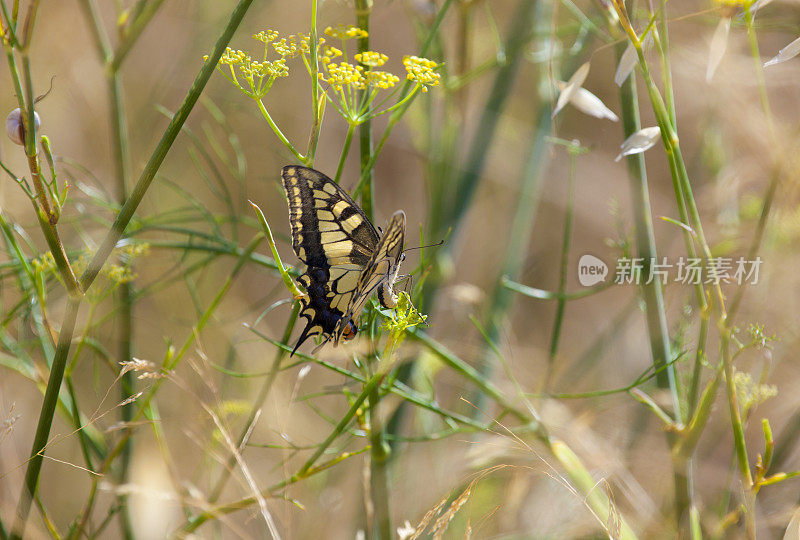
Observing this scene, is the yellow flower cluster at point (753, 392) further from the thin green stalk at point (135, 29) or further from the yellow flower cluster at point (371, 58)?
the thin green stalk at point (135, 29)

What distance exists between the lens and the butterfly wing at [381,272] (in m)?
0.51

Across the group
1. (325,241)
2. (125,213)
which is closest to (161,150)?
(125,213)

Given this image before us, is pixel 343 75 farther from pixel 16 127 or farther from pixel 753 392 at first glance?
pixel 753 392

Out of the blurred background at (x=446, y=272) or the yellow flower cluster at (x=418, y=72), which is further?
the blurred background at (x=446, y=272)

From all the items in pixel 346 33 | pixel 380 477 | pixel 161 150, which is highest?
pixel 346 33

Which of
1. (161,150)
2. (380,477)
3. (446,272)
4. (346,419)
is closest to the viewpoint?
(161,150)

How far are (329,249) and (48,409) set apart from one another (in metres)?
0.32

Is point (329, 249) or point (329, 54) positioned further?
point (329, 249)

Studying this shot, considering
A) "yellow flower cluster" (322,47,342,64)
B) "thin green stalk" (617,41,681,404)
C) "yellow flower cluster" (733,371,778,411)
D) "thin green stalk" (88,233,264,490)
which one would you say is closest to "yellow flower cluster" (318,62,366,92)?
"yellow flower cluster" (322,47,342,64)

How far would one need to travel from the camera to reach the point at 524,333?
5.61 feet

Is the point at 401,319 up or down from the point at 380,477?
up

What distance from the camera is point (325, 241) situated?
695mm

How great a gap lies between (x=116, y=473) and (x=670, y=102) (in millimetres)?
818

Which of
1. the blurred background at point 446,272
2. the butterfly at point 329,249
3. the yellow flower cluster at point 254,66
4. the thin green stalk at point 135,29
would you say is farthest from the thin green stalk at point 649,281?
the thin green stalk at point 135,29
